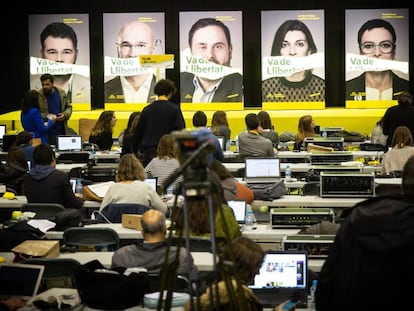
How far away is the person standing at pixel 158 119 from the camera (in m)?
10.7

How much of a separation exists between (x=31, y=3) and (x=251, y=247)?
1570cm

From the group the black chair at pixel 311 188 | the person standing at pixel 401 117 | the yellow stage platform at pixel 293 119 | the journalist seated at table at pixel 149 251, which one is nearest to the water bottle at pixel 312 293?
the journalist seated at table at pixel 149 251

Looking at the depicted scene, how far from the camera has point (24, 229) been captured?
759 centimetres

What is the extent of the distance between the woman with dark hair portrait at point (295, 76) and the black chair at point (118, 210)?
1067 cm

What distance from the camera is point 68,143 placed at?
15.0 metres

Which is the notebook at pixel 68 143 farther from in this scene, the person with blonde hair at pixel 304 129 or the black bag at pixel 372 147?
the black bag at pixel 372 147

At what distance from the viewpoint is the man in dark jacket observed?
13.0ft

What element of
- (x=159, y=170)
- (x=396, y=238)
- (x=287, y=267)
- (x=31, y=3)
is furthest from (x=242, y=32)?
(x=396, y=238)

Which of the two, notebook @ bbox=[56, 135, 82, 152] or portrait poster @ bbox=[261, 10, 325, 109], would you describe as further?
portrait poster @ bbox=[261, 10, 325, 109]

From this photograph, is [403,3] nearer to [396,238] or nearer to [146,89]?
[146,89]

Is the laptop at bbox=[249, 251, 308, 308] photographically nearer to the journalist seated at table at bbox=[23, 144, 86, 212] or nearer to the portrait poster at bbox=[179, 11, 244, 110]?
the journalist seated at table at bbox=[23, 144, 86, 212]

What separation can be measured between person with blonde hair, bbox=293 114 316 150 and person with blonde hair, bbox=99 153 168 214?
5792 millimetres

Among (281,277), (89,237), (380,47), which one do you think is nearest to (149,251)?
(281,277)

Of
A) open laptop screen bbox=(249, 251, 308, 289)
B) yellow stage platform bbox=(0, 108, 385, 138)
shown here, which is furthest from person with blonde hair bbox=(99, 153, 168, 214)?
yellow stage platform bbox=(0, 108, 385, 138)
